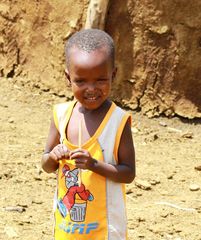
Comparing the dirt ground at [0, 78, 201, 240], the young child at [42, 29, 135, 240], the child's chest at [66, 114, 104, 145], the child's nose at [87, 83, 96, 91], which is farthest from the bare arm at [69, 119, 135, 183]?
the dirt ground at [0, 78, 201, 240]

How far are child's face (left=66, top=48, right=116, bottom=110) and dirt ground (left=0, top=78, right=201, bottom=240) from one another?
1.54 meters

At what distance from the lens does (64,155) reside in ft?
7.75

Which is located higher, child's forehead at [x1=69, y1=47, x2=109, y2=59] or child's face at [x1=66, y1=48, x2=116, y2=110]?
child's forehead at [x1=69, y1=47, x2=109, y2=59]

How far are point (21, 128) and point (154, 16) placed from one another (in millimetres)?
1429

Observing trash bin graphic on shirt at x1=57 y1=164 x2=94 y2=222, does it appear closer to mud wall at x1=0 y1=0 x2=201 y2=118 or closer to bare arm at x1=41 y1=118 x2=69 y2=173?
bare arm at x1=41 y1=118 x2=69 y2=173

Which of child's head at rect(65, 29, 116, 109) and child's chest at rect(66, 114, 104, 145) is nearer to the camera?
child's head at rect(65, 29, 116, 109)

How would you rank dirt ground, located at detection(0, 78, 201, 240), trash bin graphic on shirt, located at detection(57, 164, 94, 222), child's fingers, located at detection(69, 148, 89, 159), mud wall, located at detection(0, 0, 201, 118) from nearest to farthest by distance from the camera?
child's fingers, located at detection(69, 148, 89, 159), trash bin graphic on shirt, located at detection(57, 164, 94, 222), dirt ground, located at detection(0, 78, 201, 240), mud wall, located at detection(0, 0, 201, 118)

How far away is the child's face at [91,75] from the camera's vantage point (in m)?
2.33

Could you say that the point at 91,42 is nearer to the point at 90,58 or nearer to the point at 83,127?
the point at 90,58

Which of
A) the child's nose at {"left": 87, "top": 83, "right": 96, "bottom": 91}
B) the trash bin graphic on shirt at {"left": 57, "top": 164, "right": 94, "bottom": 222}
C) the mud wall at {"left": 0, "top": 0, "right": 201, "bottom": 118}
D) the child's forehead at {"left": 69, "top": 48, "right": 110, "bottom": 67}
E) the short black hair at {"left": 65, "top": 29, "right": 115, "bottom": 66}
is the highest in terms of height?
the mud wall at {"left": 0, "top": 0, "right": 201, "bottom": 118}

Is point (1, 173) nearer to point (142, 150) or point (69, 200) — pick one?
point (142, 150)

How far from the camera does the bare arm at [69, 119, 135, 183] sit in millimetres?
2322

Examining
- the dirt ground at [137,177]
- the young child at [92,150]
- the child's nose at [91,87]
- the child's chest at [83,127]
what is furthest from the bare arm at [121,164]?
the dirt ground at [137,177]

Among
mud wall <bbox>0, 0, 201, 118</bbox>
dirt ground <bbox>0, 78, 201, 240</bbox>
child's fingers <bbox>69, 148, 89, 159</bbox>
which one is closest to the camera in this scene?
child's fingers <bbox>69, 148, 89, 159</bbox>
